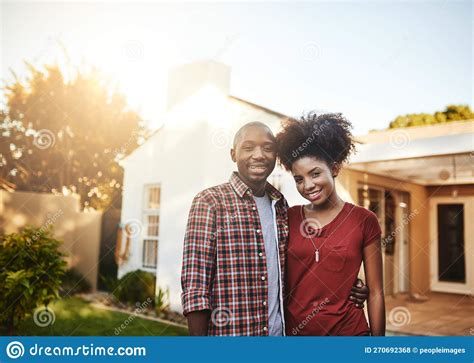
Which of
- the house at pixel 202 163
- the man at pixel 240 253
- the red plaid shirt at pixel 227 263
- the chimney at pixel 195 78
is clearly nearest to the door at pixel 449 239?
the house at pixel 202 163

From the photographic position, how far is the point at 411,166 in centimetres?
439

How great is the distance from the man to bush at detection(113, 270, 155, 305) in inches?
65.5

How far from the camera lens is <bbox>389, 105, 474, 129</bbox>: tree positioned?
330 cm

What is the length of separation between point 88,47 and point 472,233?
4.24 m

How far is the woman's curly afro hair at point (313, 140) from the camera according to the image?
7.34 feet

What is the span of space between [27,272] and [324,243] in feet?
7.08

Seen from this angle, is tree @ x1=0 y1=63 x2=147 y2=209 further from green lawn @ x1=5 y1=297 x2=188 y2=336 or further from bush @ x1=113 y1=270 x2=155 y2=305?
green lawn @ x1=5 y1=297 x2=188 y2=336

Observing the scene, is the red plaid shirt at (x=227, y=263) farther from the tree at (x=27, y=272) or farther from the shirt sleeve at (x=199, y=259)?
the tree at (x=27, y=272)

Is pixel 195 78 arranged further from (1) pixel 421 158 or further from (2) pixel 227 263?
(1) pixel 421 158

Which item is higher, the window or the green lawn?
the window

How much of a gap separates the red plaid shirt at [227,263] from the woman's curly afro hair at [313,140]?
0.31 meters

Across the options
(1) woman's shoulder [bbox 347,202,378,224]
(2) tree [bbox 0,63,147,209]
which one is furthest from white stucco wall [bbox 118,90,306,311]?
Answer: (1) woman's shoulder [bbox 347,202,378,224]

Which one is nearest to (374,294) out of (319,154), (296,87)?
(319,154)
